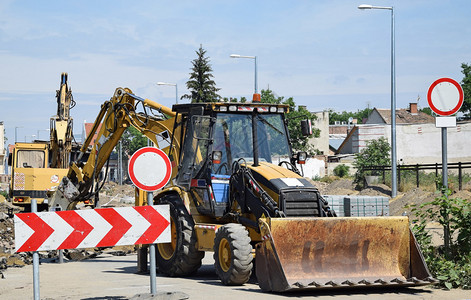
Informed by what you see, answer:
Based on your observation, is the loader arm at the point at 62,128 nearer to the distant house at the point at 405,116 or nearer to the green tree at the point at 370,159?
the green tree at the point at 370,159

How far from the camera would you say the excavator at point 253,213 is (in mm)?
10703

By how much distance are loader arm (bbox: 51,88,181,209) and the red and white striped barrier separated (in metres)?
4.45

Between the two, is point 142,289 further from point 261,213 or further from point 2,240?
point 2,240

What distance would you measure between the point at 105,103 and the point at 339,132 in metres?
99.5

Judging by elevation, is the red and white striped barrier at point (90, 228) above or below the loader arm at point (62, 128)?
below

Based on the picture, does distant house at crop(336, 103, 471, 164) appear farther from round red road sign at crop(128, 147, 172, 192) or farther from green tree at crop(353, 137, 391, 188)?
round red road sign at crop(128, 147, 172, 192)

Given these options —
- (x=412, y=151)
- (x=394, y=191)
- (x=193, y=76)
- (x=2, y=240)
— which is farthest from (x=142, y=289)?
(x=193, y=76)

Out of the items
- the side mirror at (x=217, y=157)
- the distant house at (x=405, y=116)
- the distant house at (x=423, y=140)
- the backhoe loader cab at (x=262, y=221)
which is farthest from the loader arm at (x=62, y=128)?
the distant house at (x=405, y=116)

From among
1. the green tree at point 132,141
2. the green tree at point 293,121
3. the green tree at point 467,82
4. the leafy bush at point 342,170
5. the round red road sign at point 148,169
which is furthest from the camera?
the green tree at point 132,141

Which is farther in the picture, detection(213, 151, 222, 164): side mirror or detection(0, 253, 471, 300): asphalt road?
detection(213, 151, 222, 164): side mirror

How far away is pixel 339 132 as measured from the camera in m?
114

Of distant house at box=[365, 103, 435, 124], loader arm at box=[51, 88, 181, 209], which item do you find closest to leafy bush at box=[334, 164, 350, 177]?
distant house at box=[365, 103, 435, 124]

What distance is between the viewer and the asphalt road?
33.8 feet

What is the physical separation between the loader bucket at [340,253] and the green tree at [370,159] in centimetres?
2714
